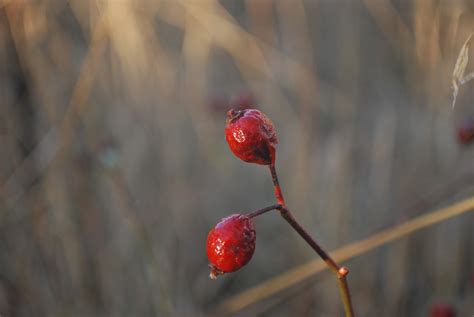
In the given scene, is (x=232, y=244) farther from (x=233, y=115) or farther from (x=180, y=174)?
(x=180, y=174)

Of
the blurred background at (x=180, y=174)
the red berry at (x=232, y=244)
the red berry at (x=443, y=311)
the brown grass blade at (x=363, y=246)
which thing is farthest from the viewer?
the blurred background at (x=180, y=174)

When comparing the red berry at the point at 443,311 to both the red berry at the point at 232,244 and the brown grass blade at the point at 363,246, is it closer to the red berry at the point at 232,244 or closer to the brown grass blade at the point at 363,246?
the brown grass blade at the point at 363,246

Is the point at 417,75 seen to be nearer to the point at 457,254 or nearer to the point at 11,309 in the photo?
the point at 457,254

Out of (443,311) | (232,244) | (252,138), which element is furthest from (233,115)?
(443,311)

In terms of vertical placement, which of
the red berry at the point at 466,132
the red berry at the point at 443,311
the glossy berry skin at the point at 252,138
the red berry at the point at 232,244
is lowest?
the red berry at the point at 443,311

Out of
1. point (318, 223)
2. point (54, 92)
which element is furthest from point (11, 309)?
point (318, 223)

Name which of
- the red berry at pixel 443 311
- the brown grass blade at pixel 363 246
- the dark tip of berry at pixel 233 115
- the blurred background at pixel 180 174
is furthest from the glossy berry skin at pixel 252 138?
the red berry at pixel 443 311
